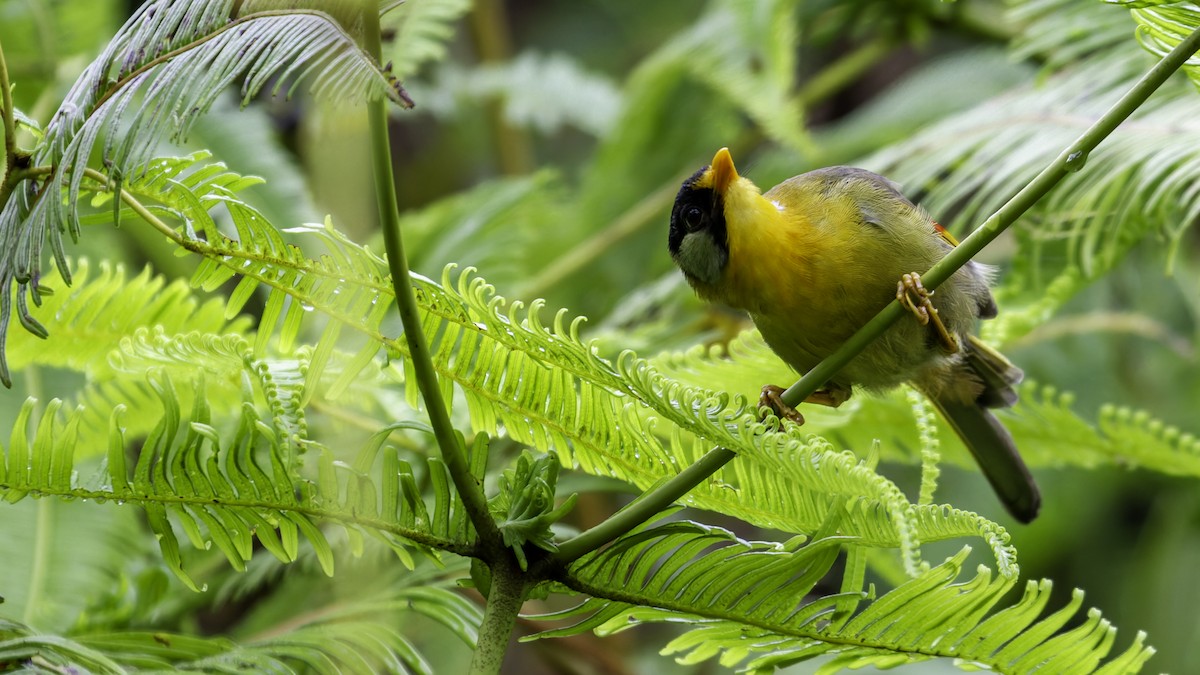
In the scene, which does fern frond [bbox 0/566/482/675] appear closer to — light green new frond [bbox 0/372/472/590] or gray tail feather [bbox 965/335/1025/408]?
light green new frond [bbox 0/372/472/590]

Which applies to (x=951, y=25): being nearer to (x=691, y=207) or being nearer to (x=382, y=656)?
(x=691, y=207)

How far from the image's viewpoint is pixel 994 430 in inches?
95.1

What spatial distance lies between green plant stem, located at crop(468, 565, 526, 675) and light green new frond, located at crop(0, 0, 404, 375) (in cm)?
61

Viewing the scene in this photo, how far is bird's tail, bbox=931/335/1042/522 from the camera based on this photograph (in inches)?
94.0

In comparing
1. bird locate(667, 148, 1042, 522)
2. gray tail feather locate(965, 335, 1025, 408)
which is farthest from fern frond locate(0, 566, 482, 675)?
gray tail feather locate(965, 335, 1025, 408)

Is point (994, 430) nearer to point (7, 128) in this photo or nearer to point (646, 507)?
point (646, 507)

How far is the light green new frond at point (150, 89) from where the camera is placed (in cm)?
115

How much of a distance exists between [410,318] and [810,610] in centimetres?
62

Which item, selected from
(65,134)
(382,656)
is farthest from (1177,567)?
(65,134)

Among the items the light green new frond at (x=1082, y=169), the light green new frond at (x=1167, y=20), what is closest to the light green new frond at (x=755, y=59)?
the light green new frond at (x=1082, y=169)

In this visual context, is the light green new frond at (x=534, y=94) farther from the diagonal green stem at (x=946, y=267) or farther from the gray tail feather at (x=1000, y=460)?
the diagonal green stem at (x=946, y=267)

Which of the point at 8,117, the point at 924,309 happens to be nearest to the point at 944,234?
the point at 924,309

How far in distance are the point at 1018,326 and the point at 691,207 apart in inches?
29.6

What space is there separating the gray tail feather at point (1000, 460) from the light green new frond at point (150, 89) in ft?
5.76
